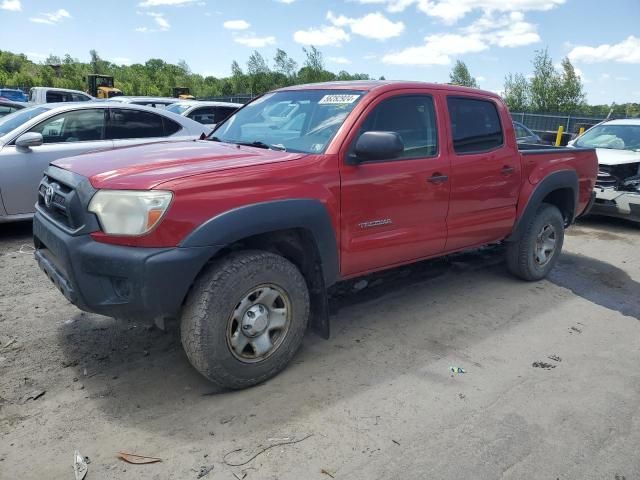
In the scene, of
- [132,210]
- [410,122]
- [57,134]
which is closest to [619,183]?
[410,122]

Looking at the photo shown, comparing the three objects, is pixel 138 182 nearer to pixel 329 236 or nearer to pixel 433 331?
pixel 329 236

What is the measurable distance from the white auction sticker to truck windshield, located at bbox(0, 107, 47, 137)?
4260 mm

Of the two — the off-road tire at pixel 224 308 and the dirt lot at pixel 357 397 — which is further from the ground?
the off-road tire at pixel 224 308

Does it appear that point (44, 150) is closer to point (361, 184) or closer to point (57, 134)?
point (57, 134)

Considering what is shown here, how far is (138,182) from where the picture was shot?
2721 millimetres

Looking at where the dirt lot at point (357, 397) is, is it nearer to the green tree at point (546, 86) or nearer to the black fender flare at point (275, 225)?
the black fender flare at point (275, 225)

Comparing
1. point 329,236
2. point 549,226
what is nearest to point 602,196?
point 549,226

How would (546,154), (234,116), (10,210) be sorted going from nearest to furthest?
(234,116) < (546,154) < (10,210)

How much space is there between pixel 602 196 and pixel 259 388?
6.88m

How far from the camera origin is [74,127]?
6.30 metres

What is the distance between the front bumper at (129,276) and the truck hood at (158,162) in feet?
1.17

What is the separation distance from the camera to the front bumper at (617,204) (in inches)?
299

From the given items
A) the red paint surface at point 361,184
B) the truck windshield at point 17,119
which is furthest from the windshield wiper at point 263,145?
the truck windshield at point 17,119

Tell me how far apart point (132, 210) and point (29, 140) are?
390cm
